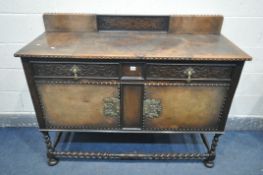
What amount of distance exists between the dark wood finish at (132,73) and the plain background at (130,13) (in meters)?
0.07

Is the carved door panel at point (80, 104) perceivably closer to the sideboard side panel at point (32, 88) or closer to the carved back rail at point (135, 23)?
the sideboard side panel at point (32, 88)

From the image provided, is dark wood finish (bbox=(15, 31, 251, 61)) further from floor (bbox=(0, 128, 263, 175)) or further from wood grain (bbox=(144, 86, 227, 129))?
floor (bbox=(0, 128, 263, 175))

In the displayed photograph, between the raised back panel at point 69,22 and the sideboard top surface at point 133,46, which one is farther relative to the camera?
the raised back panel at point 69,22

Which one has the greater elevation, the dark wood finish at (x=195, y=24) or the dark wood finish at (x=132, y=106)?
the dark wood finish at (x=195, y=24)

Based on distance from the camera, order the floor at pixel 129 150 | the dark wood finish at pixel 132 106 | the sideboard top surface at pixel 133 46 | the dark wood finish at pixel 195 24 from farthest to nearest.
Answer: the floor at pixel 129 150, the dark wood finish at pixel 195 24, the dark wood finish at pixel 132 106, the sideboard top surface at pixel 133 46

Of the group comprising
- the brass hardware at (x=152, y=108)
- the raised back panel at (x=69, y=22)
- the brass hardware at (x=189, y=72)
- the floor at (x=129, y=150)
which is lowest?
the floor at (x=129, y=150)

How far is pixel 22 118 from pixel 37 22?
88 centimetres

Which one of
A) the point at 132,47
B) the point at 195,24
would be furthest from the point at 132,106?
the point at 195,24

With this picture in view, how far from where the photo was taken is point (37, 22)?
1.71 meters

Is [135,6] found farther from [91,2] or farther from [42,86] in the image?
[42,86]

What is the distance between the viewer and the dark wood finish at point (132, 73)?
131 cm

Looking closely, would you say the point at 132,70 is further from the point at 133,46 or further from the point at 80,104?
the point at 80,104

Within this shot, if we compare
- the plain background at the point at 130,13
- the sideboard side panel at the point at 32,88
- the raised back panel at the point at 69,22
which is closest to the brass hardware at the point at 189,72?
the plain background at the point at 130,13

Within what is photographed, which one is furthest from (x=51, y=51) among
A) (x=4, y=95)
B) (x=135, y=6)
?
(x=4, y=95)
